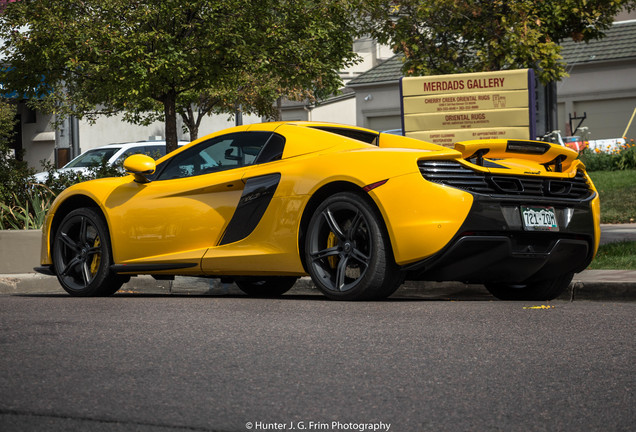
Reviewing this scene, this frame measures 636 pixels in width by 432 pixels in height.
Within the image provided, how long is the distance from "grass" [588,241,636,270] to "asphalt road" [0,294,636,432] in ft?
9.09

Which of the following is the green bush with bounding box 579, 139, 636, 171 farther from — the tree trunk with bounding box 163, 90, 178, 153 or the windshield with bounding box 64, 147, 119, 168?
the tree trunk with bounding box 163, 90, 178, 153

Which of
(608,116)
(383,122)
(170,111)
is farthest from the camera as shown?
(383,122)

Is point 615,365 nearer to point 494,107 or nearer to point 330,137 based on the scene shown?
point 330,137

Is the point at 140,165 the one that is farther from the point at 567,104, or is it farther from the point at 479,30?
the point at 567,104

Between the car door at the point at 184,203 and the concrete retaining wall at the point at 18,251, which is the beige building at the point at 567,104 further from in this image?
the car door at the point at 184,203

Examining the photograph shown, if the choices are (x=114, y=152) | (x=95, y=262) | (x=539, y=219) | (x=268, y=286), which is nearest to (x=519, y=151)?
(x=539, y=219)

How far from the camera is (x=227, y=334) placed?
5363 millimetres

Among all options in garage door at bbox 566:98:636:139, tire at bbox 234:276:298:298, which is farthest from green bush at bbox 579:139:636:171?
tire at bbox 234:276:298:298

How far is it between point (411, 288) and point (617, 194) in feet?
32.4

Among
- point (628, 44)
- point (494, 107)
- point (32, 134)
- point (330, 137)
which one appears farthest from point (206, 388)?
point (628, 44)

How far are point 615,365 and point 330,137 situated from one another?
3187mm

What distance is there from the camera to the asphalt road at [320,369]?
3.61 meters

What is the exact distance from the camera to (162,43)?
1270 centimetres

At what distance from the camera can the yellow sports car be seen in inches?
251
